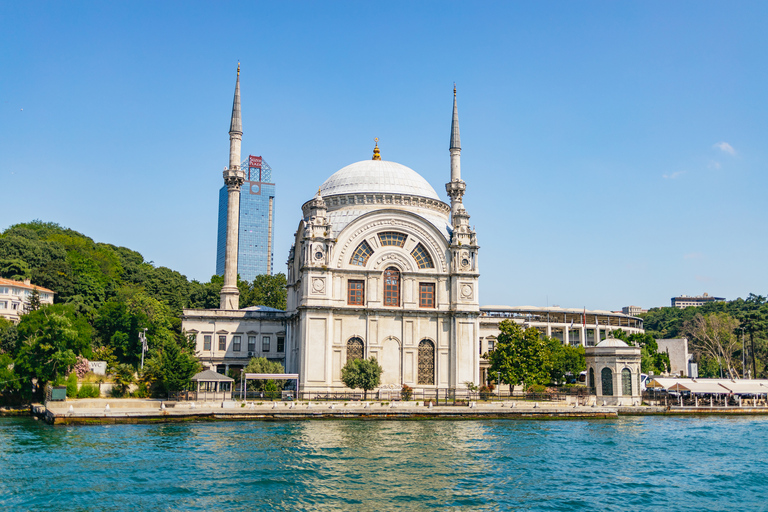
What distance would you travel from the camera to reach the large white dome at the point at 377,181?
5584 cm

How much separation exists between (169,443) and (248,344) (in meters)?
29.0

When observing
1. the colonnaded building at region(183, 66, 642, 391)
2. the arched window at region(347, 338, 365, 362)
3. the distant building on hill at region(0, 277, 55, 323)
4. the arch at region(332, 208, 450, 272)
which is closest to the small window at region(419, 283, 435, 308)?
the colonnaded building at region(183, 66, 642, 391)

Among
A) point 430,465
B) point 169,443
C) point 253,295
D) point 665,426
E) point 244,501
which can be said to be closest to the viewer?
point 244,501

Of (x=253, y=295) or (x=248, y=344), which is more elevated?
(x=253, y=295)

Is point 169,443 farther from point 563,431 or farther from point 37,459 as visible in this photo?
point 563,431

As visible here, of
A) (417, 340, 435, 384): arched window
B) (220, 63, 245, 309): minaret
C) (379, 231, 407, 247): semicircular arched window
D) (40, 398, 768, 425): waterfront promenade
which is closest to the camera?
(40, 398, 768, 425): waterfront promenade

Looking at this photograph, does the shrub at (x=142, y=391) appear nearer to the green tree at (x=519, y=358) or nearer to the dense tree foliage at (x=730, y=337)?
the green tree at (x=519, y=358)

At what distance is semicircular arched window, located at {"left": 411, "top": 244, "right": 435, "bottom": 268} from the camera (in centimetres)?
5266

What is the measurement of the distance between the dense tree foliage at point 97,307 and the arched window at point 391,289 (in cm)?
1526

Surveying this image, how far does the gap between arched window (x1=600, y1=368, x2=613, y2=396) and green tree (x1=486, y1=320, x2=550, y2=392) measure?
163 inches

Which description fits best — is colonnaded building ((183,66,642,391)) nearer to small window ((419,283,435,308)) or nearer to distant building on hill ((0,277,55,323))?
small window ((419,283,435,308))

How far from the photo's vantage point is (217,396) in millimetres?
43844

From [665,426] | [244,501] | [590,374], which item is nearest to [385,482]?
[244,501]

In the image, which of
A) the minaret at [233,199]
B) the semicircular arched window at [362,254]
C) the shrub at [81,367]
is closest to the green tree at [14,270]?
the shrub at [81,367]
